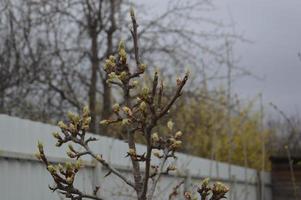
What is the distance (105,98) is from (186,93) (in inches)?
72.3

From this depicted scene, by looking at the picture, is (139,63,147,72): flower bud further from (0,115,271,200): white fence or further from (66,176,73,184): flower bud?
(0,115,271,200): white fence

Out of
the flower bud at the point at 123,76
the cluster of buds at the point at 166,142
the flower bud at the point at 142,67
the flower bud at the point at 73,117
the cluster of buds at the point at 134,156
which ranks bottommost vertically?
the cluster of buds at the point at 134,156

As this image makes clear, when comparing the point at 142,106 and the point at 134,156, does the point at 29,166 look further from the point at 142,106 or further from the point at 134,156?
the point at 142,106

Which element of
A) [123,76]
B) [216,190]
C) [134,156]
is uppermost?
[123,76]

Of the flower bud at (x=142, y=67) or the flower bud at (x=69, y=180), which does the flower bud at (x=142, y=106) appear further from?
the flower bud at (x=69, y=180)

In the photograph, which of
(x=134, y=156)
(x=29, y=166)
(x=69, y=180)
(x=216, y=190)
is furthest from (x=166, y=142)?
(x=29, y=166)

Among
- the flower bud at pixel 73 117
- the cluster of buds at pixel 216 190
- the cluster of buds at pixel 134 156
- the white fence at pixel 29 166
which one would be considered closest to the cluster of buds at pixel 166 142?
the cluster of buds at pixel 134 156

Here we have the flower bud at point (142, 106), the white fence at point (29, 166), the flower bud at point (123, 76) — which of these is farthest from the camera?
the white fence at point (29, 166)

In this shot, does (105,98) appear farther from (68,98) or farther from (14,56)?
(14,56)

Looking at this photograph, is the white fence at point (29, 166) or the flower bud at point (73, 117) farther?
the white fence at point (29, 166)

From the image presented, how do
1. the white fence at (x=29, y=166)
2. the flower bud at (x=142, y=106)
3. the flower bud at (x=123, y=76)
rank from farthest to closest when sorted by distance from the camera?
the white fence at (x=29, y=166), the flower bud at (x=123, y=76), the flower bud at (x=142, y=106)

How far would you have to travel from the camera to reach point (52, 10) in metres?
13.6

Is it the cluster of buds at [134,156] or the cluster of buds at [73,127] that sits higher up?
the cluster of buds at [73,127]

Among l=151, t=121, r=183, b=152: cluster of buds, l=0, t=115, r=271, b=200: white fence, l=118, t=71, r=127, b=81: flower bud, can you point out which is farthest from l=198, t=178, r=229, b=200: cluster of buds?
l=0, t=115, r=271, b=200: white fence
